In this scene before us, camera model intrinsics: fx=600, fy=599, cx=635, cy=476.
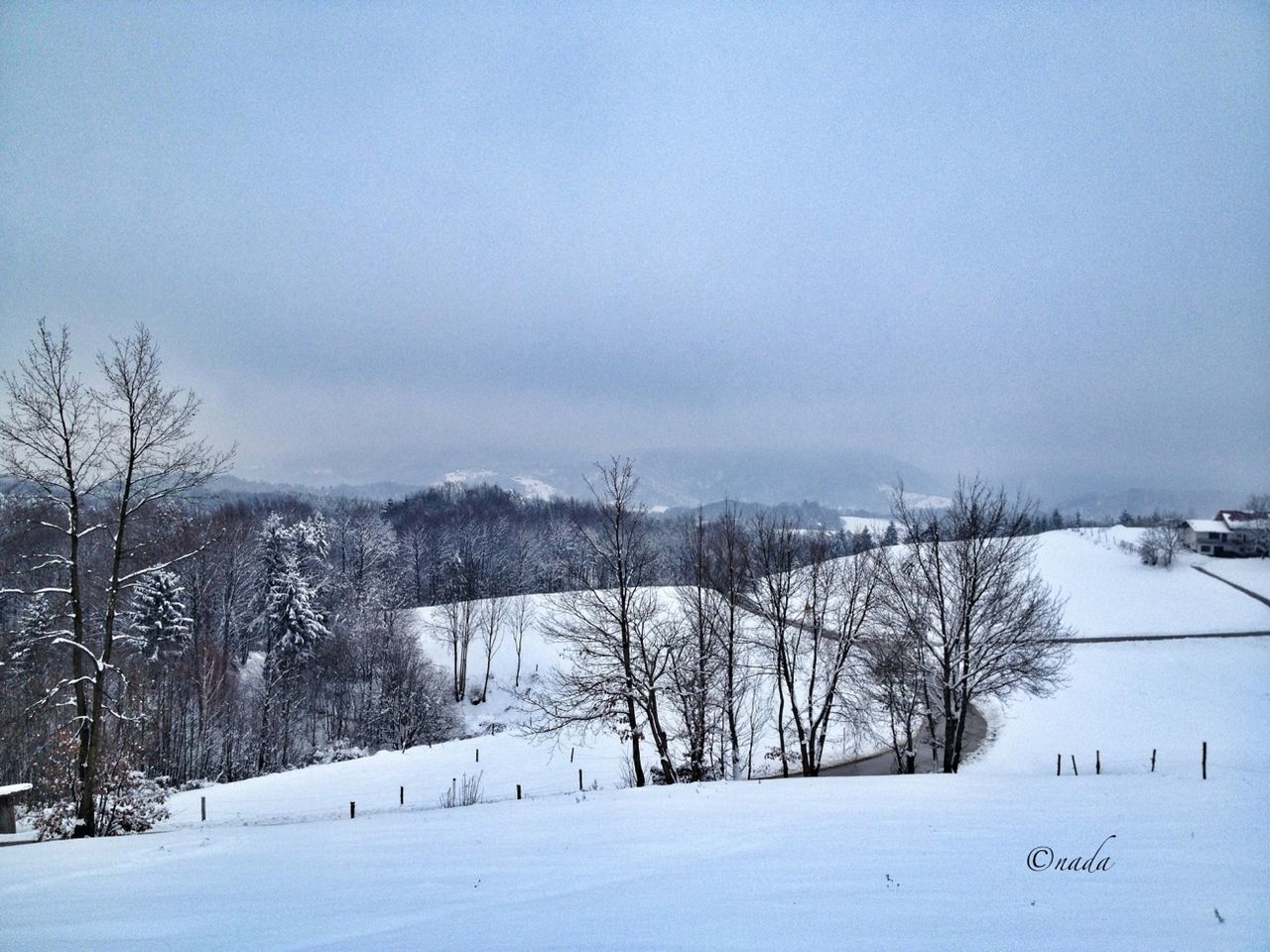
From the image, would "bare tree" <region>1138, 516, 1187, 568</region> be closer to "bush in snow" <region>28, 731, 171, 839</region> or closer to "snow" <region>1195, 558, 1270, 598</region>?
"snow" <region>1195, 558, 1270, 598</region>

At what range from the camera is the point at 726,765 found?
16.9 meters

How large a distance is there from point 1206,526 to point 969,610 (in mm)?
60794

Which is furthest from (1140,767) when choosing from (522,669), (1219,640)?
(522,669)

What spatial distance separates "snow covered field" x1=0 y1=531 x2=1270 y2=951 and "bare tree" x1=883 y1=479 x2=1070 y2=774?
181 inches

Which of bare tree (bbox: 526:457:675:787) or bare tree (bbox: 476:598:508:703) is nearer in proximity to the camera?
bare tree (bbox: 526:457:675:787)

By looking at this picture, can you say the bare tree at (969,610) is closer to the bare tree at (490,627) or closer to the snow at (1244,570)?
the bare tree at (490,627)

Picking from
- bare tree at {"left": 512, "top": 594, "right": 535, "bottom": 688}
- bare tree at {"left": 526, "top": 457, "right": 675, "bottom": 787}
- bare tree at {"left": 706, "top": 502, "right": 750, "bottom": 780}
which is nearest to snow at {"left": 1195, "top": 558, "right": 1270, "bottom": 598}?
bare tree at {"left": 706, "top": 502, "right": 750, "bottom": 780}

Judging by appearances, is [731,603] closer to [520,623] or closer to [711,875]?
[711,875]

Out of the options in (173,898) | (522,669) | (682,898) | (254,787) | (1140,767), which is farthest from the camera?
(522,669)

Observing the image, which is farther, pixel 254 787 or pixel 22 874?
pixel 254 787

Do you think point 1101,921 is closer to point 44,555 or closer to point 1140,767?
point 44,555

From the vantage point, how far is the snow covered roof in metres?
55.1

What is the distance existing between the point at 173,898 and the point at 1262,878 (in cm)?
951

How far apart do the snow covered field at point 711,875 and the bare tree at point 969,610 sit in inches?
181
